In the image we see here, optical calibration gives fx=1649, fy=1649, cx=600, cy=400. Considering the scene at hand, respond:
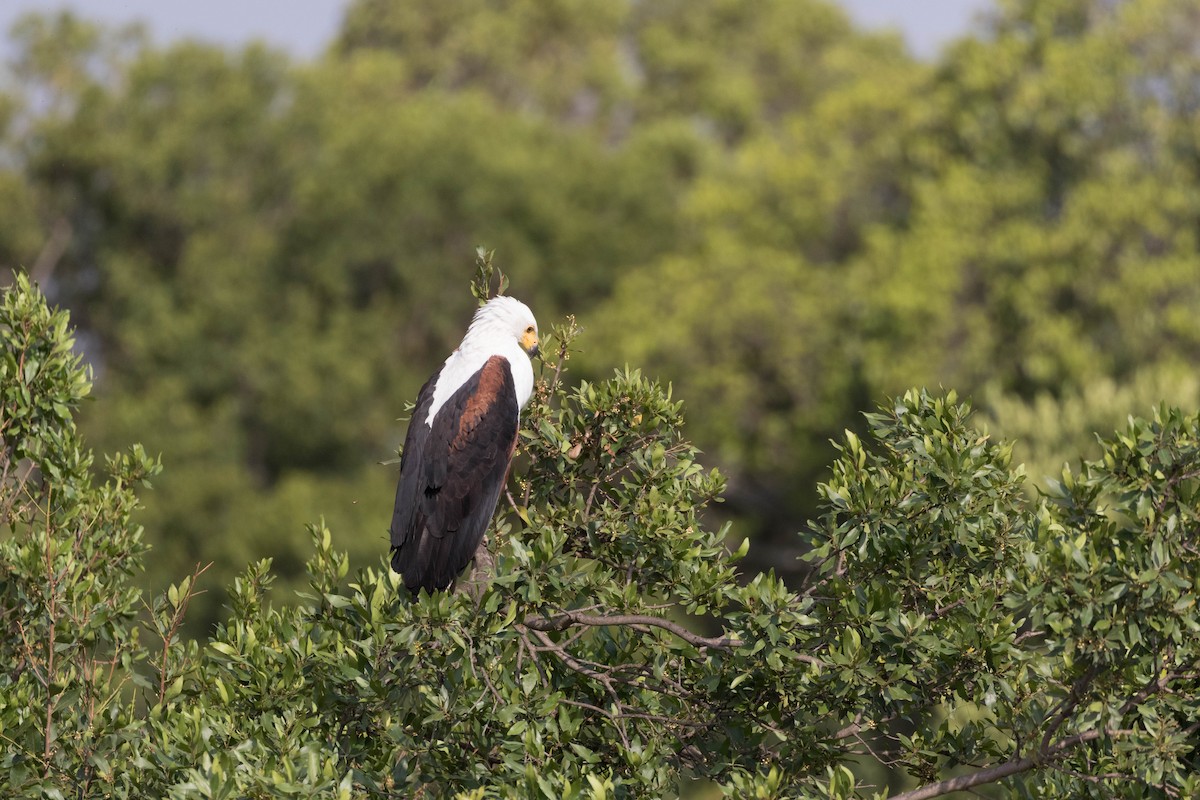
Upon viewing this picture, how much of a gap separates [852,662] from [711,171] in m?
46.0

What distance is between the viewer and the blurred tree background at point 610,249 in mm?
33812

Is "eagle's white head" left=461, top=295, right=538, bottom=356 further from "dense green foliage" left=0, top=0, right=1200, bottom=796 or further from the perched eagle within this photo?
"dense green foliage" left=0, top=0, right=1200, bottom=796

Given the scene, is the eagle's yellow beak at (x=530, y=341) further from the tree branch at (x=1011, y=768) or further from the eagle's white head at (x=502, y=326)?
the tree branch at (x=1011, y=768)

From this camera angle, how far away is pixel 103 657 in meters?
10.0

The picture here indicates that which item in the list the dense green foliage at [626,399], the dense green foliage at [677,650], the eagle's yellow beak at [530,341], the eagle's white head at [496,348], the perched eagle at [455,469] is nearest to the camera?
the dense green foliage at [677,650]

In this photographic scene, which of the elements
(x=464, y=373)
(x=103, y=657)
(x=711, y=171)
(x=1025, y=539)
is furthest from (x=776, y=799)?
(x=711, y=171)

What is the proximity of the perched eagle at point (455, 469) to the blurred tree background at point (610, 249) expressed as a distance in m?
16.2

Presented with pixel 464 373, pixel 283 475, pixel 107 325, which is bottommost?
pixel 464 373

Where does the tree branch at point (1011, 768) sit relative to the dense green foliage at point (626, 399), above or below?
below

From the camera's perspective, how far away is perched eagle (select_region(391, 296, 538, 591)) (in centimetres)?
941

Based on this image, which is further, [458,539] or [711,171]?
[711,171]

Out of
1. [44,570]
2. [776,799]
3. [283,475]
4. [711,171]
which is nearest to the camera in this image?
[776,799]

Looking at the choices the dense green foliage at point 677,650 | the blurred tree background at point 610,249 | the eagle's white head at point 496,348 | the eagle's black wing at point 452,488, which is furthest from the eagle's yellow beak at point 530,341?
the blurred tree background at point 610,249

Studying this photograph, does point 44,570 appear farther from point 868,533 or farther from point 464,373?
point 868,533
